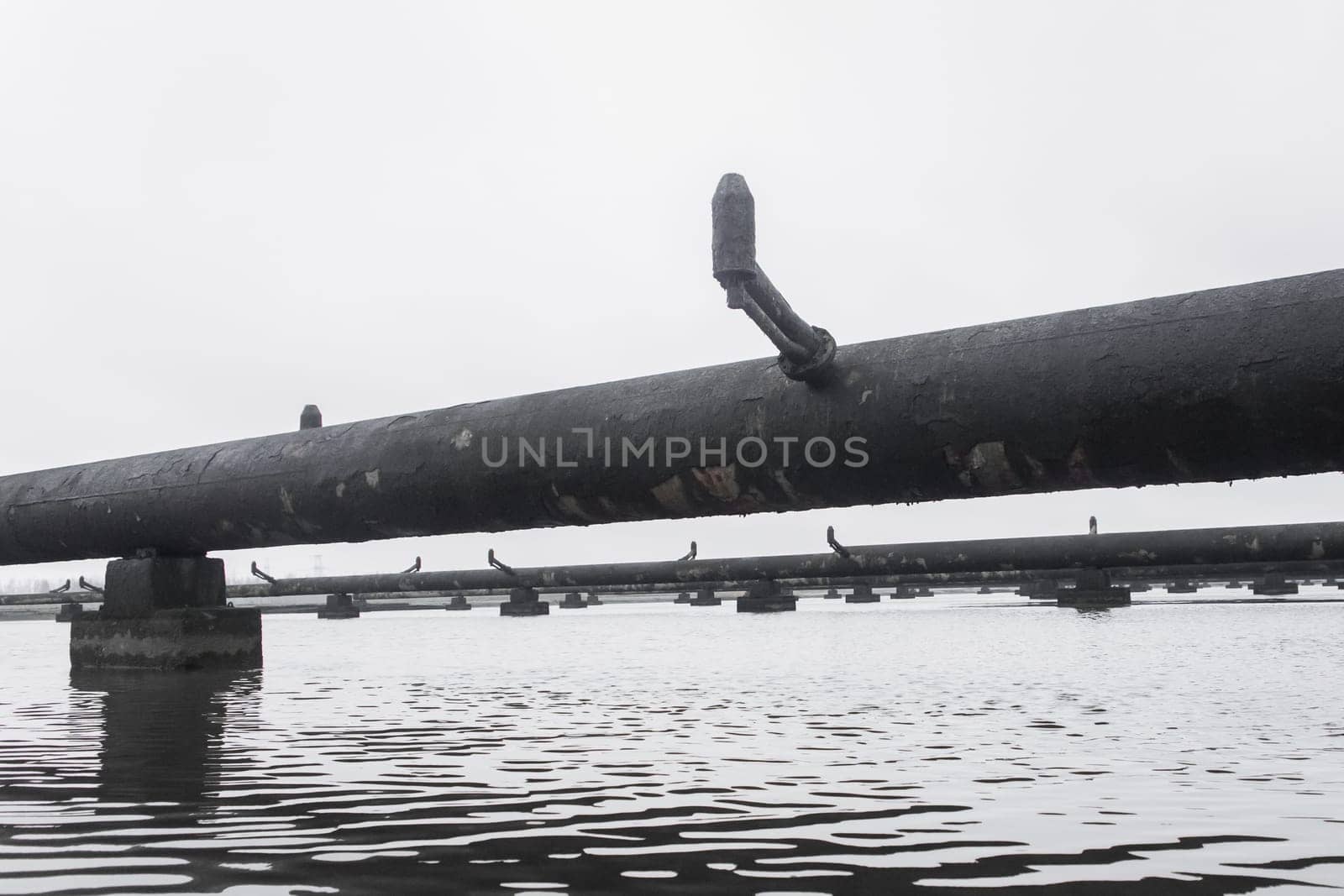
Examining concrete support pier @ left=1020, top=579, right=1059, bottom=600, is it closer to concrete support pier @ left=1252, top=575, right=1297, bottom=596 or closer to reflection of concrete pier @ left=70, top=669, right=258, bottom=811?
concrete support pier @ left=1252, top=575, right=1297, bottom=596

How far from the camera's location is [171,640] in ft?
26.7

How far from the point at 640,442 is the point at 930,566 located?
13172 millimetres

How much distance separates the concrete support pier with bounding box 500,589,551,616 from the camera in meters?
23.9

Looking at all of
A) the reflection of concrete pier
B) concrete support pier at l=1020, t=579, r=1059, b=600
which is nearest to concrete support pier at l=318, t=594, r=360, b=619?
concrete support pier at l=1020, t=579, r=1059, b=600

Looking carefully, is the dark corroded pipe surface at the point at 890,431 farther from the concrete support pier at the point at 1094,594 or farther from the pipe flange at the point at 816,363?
the concrete support pier at the point at 1094,594

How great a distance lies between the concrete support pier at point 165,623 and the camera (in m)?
8.16

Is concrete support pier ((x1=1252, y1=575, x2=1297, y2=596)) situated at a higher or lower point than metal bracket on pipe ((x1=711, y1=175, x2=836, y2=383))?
lower

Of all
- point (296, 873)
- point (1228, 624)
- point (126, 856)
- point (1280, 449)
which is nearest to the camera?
point (296, 873)

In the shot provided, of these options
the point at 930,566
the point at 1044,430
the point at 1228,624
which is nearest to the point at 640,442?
the point at 1044,430

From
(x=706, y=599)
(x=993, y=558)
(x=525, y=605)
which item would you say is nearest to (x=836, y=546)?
(x=993, y=558)

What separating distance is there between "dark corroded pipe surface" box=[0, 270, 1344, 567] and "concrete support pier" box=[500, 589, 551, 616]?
17.0 meters

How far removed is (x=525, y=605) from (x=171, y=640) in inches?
628

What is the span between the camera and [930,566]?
1772 cm

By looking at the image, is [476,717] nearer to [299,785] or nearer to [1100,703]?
[299,785]
